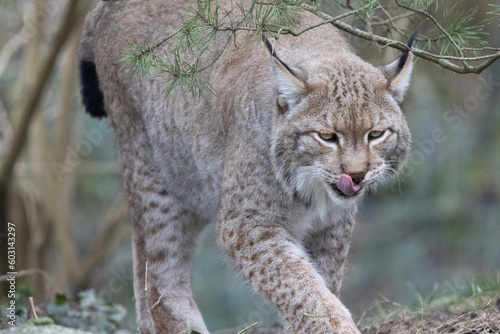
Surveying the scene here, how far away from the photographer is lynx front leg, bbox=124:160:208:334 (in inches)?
221

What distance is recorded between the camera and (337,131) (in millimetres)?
4164

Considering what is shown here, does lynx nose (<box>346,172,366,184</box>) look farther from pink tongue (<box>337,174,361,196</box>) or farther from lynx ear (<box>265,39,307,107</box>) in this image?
lynx ear (<box>265,39,307,107</box>)

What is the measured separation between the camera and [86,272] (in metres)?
9.79

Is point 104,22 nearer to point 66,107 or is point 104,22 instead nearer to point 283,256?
point 283,256

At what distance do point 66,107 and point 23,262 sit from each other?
1889mm

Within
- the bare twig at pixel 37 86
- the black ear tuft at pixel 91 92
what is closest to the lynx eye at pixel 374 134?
the black ear tuft at pixel 91 92

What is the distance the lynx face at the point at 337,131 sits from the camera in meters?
4.15

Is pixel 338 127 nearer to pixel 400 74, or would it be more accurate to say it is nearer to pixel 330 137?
pixel 330 137

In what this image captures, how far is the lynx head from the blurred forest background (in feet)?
13.0

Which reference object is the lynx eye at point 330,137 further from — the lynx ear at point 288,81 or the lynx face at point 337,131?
the lynx ear at point 288,81

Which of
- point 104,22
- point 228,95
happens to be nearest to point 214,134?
point 228,95

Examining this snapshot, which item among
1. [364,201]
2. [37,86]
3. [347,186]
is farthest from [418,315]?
[37,86]

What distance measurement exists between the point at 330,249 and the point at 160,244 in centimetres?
132

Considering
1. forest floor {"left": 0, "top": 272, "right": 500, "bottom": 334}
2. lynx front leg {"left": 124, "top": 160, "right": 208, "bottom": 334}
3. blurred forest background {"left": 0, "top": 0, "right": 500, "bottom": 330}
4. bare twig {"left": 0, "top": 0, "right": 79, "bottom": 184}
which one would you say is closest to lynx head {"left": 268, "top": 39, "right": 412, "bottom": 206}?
forest floor {"left": 0, "top": 272, "right": 500, "bottom": 334}
